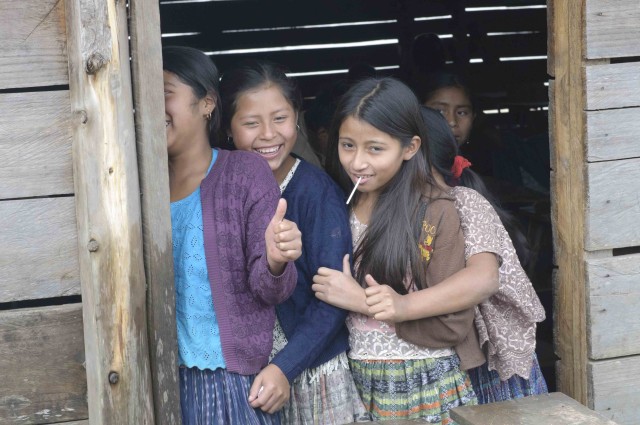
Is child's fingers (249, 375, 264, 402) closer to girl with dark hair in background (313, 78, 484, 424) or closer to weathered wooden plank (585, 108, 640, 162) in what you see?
girl with dark hair in background (313, 78, 484, 424)

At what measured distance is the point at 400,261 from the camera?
8.50 ft

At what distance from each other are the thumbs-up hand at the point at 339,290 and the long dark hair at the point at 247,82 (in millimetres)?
599

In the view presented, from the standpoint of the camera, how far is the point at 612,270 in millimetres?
2846

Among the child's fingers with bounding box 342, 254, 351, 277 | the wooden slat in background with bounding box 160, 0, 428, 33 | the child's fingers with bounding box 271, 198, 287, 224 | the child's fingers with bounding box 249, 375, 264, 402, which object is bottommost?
the child's fingers with bounding box 249, 375, 264, 402

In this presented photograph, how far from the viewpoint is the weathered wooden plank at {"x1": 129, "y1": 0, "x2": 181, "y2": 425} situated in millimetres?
2271

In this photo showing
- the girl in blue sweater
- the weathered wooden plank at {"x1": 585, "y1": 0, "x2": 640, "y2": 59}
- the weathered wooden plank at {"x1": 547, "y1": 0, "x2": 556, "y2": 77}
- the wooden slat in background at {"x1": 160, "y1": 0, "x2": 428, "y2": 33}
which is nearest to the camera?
the girl in blue sweater

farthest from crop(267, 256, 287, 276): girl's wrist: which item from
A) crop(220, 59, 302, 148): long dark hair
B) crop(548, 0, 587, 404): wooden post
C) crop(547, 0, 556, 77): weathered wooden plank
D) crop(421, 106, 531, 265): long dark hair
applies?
crop(547, 0, 556, 77): weathered wooden plank

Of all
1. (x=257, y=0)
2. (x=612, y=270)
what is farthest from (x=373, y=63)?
(x=612, y=270)

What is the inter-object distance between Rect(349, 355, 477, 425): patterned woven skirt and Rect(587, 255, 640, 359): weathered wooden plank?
53 cm

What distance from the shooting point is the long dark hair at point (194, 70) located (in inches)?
102

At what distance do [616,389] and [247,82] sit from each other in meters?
1.50

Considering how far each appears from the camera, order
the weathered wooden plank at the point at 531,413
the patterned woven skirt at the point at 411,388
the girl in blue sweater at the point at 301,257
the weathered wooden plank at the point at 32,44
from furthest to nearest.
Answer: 1. the patterned woven skirt at the point at 411,388
2. the girl in blue sweater at the point at 301,257
3. the weathered wooden plank at the point at 32,44
4. the weathered wooden plank at the point at 531,413

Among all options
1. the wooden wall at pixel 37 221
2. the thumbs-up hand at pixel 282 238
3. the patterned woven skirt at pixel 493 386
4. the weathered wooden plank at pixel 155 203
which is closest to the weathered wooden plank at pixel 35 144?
the wooden wall at pixel 37 221

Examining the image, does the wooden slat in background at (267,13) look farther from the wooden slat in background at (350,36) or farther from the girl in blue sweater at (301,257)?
the girl in blue sweater at (301,257)
